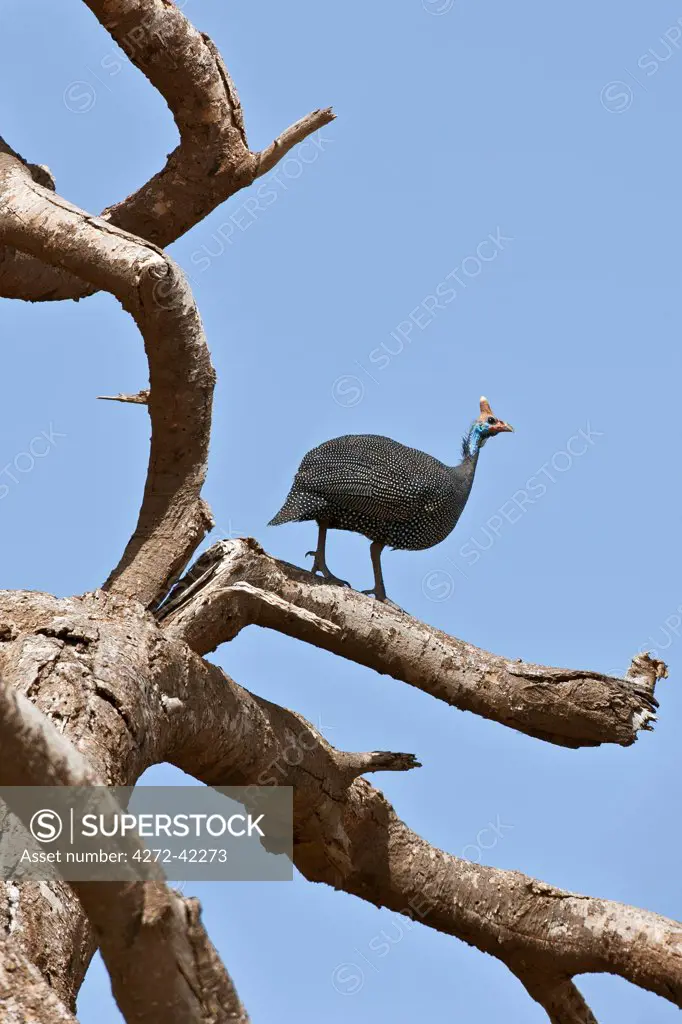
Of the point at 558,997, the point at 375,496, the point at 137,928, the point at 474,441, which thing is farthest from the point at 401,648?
the point at 137,928

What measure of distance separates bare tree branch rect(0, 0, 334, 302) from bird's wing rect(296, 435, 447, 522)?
4.78 ft

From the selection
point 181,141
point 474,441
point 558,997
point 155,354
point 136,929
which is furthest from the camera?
point 474,441

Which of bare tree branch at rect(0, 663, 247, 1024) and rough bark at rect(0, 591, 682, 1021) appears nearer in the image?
bare tree branch at rect(0, 663, 247, 1024)

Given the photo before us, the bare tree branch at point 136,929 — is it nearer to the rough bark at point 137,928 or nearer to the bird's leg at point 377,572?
the rough bark at point 137,928

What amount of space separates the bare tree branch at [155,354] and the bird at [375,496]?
944 mm

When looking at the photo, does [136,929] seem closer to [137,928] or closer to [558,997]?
[137,928]

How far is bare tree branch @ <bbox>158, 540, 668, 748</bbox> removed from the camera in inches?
202

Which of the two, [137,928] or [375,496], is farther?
[375,496]

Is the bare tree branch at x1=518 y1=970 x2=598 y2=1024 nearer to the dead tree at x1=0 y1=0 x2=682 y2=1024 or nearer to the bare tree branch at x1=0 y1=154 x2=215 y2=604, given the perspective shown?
the dead tree at x1=0 y1=0 x2=682 y2=1024

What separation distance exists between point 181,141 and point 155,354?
171 cm

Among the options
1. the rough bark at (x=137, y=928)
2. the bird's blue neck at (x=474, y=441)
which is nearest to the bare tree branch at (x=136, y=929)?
the rough bark at (x=137, y=928)

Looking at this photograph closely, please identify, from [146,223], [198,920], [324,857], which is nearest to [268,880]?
[324,857]

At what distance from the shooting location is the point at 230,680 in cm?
509

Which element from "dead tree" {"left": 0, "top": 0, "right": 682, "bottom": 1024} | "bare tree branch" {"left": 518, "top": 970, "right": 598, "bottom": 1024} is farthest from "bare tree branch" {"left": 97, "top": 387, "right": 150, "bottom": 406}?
"bare tree branch" {"left": 518, "top": 970, "right": 598, "bottom": 1024}
